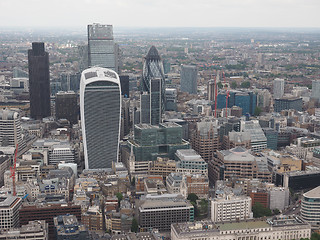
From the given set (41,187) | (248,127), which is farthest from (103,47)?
(41,187)

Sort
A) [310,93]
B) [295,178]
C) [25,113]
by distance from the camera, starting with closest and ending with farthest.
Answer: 1. [295,178]
2. [25,113]
3. [310,93]

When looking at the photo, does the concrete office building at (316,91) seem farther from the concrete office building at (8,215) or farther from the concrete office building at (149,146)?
the concrete office building at (8,215)

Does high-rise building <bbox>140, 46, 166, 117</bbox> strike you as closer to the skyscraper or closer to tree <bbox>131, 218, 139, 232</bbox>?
the skyscraper

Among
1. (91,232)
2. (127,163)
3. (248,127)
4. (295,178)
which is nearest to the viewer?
(91,232)

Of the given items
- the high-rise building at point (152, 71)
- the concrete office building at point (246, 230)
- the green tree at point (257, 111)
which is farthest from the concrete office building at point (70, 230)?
the green tree at point (257, 111)

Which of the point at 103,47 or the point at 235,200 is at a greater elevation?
the point at 103,47

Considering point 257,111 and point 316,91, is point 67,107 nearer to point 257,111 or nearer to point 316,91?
point 257,111

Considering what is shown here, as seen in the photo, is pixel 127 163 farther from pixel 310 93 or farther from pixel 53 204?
pixel 310 93

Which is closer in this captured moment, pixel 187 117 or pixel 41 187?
pixel 41 187
